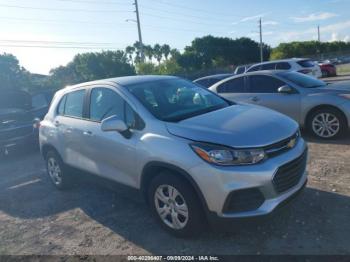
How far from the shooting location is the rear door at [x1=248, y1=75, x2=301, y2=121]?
752cm

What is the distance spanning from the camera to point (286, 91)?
754 cm

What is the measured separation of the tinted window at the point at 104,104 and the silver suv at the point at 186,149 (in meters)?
0.01

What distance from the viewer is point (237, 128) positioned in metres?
3.59

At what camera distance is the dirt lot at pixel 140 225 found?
3.66 m

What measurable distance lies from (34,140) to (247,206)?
734 centimetres

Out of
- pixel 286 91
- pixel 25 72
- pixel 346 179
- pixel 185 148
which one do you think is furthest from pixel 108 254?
pixel 25 72

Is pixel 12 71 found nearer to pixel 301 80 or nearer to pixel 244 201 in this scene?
pixel 301 80

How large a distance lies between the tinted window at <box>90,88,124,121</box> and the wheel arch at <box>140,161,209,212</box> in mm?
814

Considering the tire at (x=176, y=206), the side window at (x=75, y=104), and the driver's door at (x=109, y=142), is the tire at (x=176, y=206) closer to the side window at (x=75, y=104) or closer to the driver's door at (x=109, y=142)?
the driver's door at (x=109, y=142)

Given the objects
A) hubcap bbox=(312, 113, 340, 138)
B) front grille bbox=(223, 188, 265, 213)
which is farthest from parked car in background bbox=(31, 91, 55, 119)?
front grille bbox=(223, 188, 265, 213)

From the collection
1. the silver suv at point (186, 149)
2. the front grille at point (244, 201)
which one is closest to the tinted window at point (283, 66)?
the silver suv at point (186, 149)

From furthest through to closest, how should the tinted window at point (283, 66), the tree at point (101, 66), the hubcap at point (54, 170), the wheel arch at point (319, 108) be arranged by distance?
1. the tree at point (101, 66)
2. the tinted window at point (283, 66)
3. the wheel arch at point (319, 108)
4. the hubcap at point (54, 170)

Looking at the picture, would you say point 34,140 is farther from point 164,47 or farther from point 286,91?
point 164,47

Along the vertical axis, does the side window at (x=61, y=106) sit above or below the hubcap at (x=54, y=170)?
above
